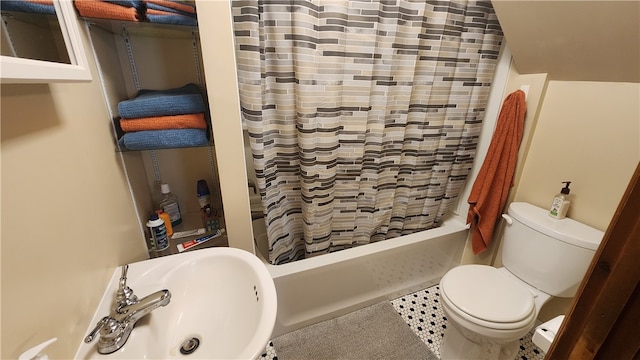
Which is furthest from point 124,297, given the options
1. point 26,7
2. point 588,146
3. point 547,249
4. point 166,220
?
point 588,146

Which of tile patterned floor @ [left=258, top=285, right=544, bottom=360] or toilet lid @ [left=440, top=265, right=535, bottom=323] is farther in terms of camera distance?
tile patterned floor @ [left=258, top=285, right=544, bottom=360]

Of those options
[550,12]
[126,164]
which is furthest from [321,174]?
[550,12]

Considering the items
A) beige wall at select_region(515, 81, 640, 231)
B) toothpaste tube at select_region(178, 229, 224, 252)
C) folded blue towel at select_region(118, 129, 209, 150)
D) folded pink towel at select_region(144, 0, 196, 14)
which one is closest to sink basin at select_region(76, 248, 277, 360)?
toothpaste tube at select_region(178, 229, 224, 252)

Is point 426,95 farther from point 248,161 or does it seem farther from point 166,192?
point 166,192

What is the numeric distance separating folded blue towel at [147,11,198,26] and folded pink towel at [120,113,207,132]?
0.31 meters

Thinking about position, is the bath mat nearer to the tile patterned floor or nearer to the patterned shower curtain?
the tile patterned floor

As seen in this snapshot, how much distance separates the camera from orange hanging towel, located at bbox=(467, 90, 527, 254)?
146 centimetres

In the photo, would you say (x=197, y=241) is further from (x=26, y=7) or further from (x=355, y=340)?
(x=355, y=340)

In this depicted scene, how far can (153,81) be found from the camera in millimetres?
1162

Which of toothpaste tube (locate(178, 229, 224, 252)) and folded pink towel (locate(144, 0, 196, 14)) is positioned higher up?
folded pink towel (locate(144, 0, 196, 14))

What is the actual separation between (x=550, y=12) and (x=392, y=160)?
91 centimetres

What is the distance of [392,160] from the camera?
1519 mm

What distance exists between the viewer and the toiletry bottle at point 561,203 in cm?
130

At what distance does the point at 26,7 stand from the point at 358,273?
1.58 m
